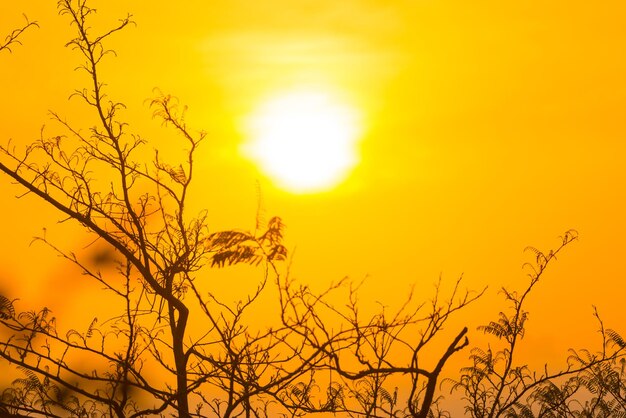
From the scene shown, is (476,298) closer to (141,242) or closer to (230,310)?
(230,310)

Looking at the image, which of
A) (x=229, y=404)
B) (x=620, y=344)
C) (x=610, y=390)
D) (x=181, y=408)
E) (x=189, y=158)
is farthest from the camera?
(x=610, y=390)

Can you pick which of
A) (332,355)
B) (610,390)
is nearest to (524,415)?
(610,390)

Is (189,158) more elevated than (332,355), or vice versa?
(189,158)

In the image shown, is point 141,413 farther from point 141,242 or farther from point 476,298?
point 476,298

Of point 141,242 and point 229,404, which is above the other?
point 141,242

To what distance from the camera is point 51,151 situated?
8711mm

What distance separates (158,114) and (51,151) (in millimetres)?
1081

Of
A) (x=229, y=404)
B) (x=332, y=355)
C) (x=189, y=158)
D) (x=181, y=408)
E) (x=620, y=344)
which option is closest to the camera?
(x=332, y=355)

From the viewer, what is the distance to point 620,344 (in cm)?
1050

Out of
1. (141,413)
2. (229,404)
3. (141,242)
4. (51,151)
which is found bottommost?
(141,413)

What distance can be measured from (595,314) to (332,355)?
4.76 meters

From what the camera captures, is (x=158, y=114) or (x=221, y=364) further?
(x=158, y=114)

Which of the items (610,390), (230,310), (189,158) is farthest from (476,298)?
(610,390)

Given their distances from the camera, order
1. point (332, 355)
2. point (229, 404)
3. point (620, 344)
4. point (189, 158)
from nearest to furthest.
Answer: point (332, 355), point (229, 404), point (189, 158), point (620, 344)
